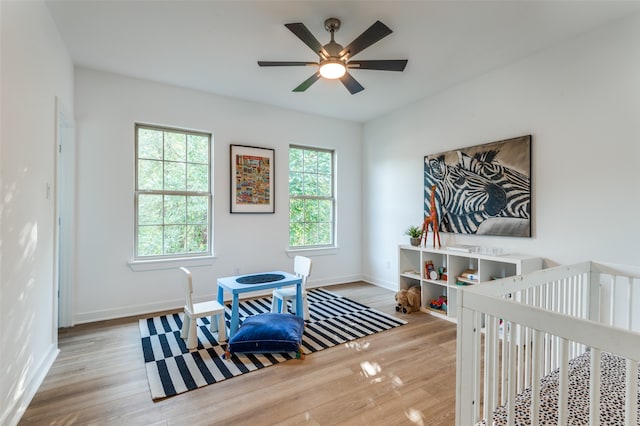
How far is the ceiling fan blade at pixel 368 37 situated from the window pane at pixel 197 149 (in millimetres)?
2353

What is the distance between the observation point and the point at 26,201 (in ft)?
6.35

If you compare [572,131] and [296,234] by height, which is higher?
[572,131]

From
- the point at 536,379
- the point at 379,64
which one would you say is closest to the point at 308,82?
the point at 379,64

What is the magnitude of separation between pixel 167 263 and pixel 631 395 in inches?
152

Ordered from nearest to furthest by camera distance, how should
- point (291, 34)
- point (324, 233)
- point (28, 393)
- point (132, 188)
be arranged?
point (28, 393) → point (291, 34) → point (132, 188) → point (324, 233)

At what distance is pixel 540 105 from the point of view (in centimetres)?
293

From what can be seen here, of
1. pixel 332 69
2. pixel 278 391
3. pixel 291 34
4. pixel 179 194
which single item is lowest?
pixel 278 391

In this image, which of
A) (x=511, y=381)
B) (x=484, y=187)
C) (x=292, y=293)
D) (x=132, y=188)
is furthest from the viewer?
(x=132, y=188)

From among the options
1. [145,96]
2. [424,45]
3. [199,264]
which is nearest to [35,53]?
[145,96]

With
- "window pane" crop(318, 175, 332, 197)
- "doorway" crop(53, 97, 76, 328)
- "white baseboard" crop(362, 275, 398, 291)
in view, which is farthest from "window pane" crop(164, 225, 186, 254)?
"white baseboard" crop(362, 275, 398, 291)

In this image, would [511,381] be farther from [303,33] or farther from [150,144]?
[150,144]

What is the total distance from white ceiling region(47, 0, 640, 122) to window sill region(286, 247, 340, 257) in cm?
231

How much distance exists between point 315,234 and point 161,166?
2.38 meters

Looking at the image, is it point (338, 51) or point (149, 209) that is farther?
point (149, 209)
